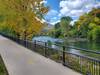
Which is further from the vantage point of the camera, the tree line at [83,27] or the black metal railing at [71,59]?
the tree line at [83,27]

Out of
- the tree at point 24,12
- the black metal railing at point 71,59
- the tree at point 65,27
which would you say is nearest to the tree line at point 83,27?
the tree at point 65,27

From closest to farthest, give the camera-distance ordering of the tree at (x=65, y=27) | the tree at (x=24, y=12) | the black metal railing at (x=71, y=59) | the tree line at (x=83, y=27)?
the black metal railing at (x=71, y=59)
the tree at (x=24, y=12)
the tree line at (x=83, y=27)
the tree at (x=65, y=27)

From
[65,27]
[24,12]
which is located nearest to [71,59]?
[24,12]

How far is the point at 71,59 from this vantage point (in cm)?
1179

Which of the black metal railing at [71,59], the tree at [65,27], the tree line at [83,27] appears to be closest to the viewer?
the black metal railing at [71,59]

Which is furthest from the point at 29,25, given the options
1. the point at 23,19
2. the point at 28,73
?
the point at 28,73

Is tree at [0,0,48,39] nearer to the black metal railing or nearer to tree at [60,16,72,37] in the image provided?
the black metal railing

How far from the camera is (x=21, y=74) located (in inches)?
359

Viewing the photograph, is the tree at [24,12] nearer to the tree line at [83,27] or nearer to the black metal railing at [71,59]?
the black metal railing at [71,59]

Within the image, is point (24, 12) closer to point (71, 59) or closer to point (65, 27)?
point (71, 59)

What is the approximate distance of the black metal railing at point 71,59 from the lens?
29.1 ft

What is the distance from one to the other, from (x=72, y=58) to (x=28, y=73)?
10.5 feet

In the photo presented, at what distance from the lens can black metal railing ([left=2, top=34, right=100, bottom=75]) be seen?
8.87 m

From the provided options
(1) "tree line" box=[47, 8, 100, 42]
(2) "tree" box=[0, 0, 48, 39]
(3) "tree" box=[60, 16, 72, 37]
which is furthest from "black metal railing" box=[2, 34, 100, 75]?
(3) "tree" box=[60, 16, 72, 37]
